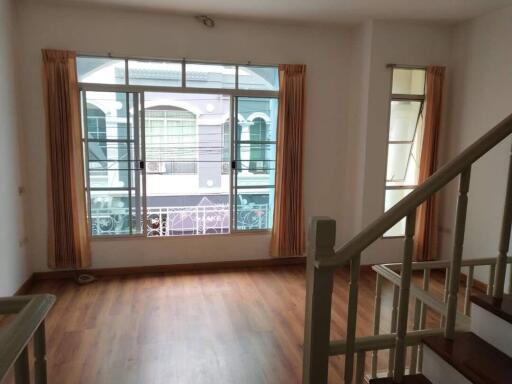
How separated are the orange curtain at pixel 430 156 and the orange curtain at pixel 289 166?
4.76ft

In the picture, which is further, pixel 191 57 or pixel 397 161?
pixel 397 161

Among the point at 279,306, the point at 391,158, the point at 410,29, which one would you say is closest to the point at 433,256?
the point at 391,158

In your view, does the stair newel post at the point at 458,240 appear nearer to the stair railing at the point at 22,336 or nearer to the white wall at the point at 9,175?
the stair railing at the point at 22,336

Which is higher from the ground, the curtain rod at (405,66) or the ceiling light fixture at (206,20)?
the ceiling light fixture at (206,20)

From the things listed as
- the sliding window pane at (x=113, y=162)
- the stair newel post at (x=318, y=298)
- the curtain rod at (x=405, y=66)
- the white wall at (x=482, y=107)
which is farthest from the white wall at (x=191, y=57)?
the stair newel post at (x=318, y=298)

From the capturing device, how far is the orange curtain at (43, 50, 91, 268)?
12.7ft

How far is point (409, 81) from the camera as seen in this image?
4.53 m

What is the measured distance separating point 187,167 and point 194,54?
166 centimetres

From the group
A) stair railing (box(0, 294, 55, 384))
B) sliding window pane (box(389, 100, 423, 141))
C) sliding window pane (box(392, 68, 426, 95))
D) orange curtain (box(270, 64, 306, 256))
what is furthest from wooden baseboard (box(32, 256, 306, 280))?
stair railing (box(0, 294, 55, 384))

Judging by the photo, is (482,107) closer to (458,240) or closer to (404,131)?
(404,131)

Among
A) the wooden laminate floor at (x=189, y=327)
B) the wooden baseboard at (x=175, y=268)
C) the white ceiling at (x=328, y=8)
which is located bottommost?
the wooden laminate floor at (x=189, y=327)

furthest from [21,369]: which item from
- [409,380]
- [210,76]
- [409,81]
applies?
[409,81]

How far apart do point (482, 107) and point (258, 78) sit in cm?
248

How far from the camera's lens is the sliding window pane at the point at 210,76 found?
170 inches
